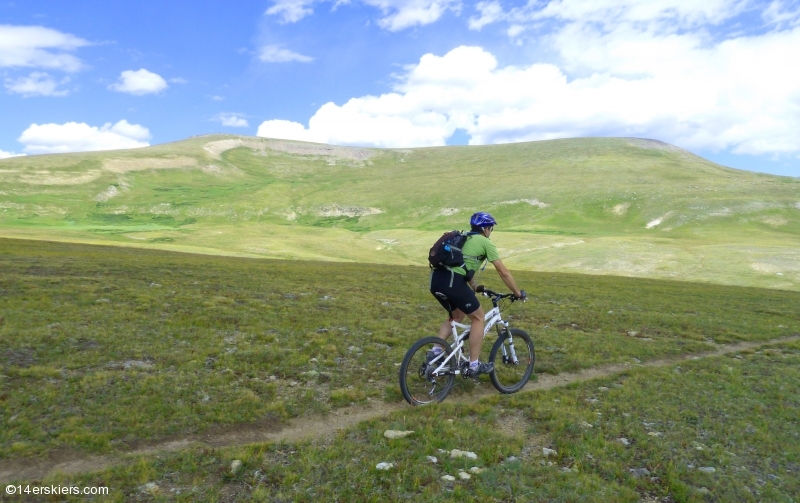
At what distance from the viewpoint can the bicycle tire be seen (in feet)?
39.1

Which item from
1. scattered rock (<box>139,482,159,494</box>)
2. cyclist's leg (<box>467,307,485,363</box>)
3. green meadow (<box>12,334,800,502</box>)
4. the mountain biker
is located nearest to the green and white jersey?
the mountain biker

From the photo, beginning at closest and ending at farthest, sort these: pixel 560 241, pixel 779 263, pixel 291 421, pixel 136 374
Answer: pixel 291 421
pixel 136 374
pixel 779 263
pixel 560 241

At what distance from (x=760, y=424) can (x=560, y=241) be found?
102m

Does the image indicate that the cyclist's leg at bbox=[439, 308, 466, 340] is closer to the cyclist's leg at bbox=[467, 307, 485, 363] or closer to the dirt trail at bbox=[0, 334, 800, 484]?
the cyclist's leg at bbox=[467, 307, 485, 363]

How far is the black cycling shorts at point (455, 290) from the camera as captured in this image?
10.6m

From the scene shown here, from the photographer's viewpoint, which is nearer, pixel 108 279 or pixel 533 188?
pixel 108 279

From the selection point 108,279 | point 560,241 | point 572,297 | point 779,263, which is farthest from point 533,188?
point 108,279

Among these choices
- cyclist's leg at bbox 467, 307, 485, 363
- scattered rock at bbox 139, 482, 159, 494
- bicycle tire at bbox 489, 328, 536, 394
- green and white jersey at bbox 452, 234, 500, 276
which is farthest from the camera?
bicycle tire at bbox 489, 328, 536, 394

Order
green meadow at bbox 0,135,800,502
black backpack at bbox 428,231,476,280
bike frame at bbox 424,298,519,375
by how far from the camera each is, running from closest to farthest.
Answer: green meadow at bbox 0,135,800,502, black backpack at bbox 428,231,476,280, bike frame at bbox 424,298,519,375

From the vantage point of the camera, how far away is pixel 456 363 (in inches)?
439

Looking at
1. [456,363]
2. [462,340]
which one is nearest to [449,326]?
[462,340]

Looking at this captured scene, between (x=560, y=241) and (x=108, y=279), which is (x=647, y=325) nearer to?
(x=108, y=279)

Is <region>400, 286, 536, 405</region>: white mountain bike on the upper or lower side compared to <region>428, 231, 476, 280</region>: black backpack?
lower

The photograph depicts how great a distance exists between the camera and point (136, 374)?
444 inches
